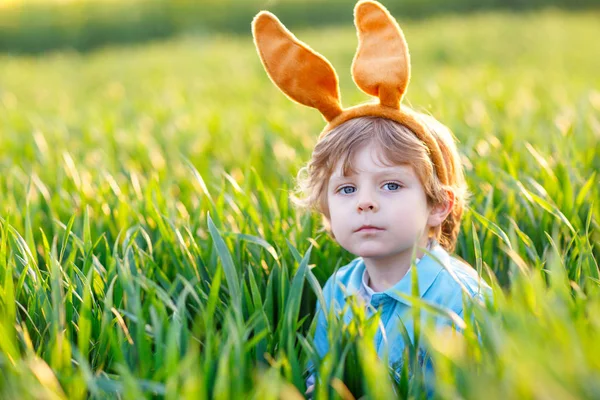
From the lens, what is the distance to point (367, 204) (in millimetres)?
1422

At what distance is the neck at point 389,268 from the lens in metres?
1.53

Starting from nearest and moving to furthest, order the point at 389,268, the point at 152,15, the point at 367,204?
the point at 367,204
the point at 389,268
the point at 152,15

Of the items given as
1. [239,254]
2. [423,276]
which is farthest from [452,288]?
[239,254]

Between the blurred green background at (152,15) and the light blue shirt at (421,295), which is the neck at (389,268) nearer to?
the light blue shirt at (421,295)

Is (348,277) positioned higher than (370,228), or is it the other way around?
(370,228)

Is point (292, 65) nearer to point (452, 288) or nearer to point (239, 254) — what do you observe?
point (239, 254)

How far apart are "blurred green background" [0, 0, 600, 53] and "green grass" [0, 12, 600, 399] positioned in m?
11.5

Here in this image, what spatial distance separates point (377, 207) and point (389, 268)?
17 cm

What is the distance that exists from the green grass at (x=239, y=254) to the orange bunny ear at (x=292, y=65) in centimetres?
31

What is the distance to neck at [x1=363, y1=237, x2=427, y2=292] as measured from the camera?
1.53 m

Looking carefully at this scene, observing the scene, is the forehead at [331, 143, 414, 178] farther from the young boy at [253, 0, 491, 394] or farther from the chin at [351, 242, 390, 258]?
the chin at [351, 242, 390, 258]

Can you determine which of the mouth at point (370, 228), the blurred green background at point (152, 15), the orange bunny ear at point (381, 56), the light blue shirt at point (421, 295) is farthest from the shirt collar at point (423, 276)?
the blurred green background at point (152, 15)

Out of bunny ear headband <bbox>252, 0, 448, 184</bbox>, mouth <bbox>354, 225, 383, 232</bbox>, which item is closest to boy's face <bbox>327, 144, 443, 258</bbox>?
mouth <bbox>354, 225, 383, 232</bbox>

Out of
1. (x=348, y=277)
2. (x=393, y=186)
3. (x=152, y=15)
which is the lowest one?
(x=152, y=15)
